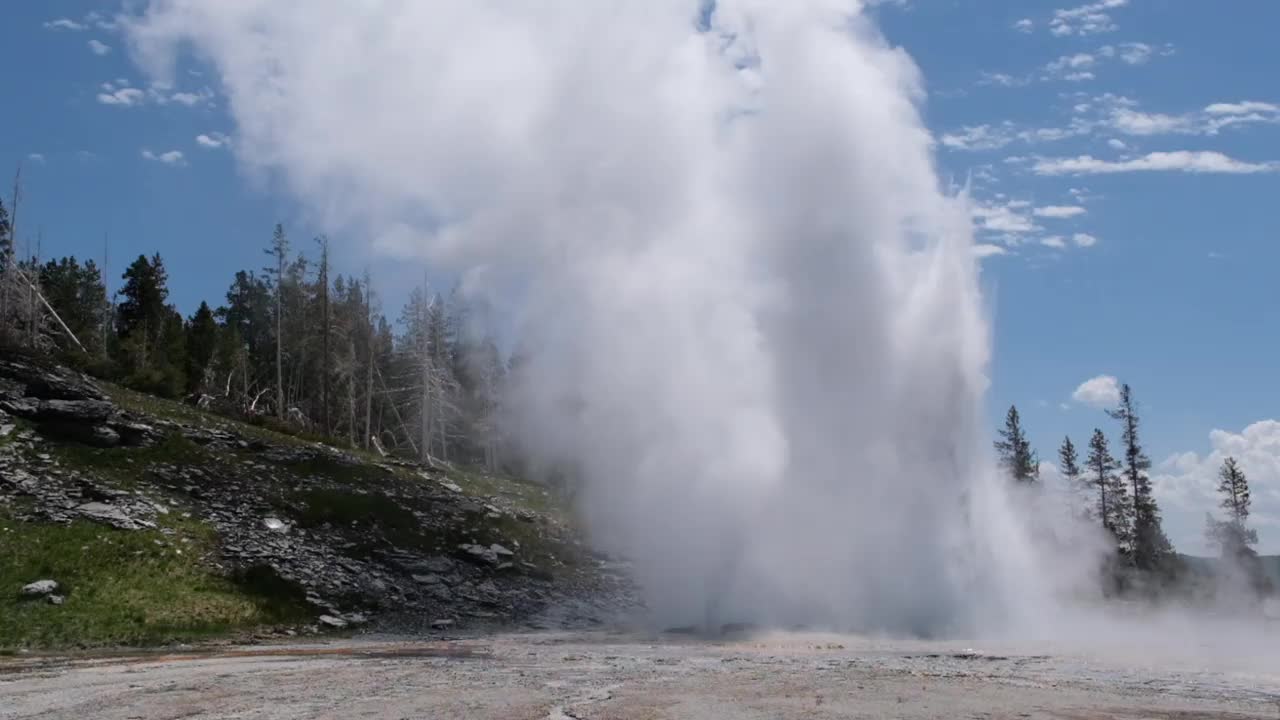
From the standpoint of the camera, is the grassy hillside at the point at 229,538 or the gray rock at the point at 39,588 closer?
the gray rock at the point at 39,588

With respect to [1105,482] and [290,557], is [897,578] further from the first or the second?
[1105,482]

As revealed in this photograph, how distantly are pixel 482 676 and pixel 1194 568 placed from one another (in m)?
Answer: 53.3

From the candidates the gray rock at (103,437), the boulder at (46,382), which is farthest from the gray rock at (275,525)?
the boulder at (46,382)

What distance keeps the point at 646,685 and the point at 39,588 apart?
20.1m

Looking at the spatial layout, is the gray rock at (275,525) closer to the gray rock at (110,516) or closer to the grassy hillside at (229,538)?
the grassy hillside at (229,538)

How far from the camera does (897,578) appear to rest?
95.9ft

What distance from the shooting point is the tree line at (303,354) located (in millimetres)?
61625

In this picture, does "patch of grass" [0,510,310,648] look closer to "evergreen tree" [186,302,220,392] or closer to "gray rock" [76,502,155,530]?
"gray rock" [76,502,155,530]

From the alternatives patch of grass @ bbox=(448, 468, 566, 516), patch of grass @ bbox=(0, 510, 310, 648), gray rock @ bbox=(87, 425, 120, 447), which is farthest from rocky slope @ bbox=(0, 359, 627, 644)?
patch of grass @ bbox=(448, 468, 566, 516)

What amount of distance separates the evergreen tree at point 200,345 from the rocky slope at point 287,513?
25202mm

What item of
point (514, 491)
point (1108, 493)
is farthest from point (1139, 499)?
point (514, 491)

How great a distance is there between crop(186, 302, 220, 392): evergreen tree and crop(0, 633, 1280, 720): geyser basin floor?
51.2 m

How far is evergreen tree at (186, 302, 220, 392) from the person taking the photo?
72062 mm

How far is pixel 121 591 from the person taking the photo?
1171 inches
